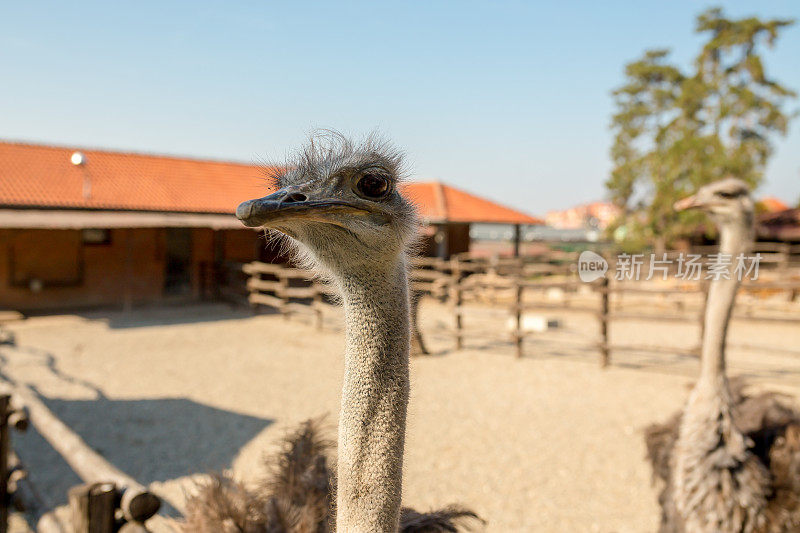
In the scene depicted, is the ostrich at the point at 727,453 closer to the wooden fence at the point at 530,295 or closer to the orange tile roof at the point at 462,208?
the wooden fence at the point at 530,295

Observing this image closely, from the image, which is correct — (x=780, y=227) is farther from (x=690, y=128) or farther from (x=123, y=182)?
(x=123, y=182)

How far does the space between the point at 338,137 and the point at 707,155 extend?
70.9 feet

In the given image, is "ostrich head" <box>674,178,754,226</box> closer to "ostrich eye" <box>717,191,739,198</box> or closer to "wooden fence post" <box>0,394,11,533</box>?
"ostrich eye" <box>717,191,739,198</box>

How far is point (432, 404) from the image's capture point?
6.03 m

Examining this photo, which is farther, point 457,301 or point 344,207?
point 457,301

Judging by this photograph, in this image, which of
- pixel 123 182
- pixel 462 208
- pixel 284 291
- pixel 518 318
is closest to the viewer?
pixel 518 318

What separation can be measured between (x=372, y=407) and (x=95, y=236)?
45.7ft

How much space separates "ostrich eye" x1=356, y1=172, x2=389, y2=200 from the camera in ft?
3.99

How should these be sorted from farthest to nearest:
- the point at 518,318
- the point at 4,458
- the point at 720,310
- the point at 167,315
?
1. the point at 167,315
2. the point at 518,318
3. the point at 4,458
4. the point at 720,310

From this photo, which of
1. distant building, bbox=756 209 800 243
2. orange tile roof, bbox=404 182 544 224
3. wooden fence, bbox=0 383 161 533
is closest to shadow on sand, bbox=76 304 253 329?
orange tile roof, bbox=404 182 544 224

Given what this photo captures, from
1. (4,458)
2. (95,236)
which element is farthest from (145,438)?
(95,236)

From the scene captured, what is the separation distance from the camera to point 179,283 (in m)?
14.6

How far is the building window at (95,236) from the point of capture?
13.1m

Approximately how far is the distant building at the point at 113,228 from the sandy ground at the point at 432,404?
2009 millimetres
